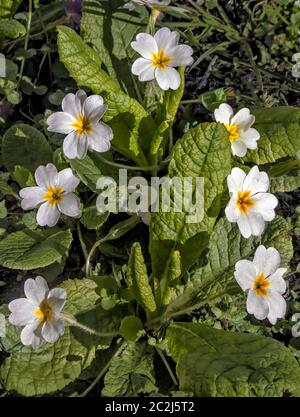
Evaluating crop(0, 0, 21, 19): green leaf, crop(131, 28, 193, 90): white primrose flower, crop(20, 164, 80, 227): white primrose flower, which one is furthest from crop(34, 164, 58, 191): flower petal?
crop(0, 0, 21, 19): green leaf

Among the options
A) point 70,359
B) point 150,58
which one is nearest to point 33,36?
point 150,58

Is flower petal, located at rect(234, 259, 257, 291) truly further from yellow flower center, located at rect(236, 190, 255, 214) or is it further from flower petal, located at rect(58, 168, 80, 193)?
flower petal, located at rect(58, 168, 80, 193)

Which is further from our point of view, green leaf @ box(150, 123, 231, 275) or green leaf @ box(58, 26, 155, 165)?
green leaf @ box(58, 26, 155, 165)

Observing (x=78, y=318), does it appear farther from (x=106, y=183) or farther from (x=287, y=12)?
(x=287, y=12)

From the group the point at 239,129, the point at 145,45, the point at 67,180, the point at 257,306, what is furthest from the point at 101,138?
the point at 257,306

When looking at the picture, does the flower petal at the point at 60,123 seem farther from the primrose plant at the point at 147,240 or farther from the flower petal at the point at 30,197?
the flower petal at the point at 30,197

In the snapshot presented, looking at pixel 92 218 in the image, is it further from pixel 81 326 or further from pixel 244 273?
pixel 244 273
